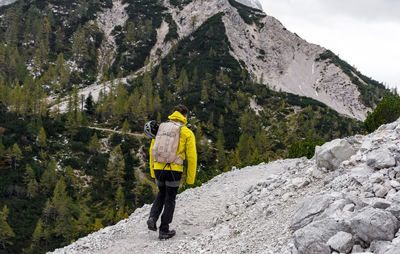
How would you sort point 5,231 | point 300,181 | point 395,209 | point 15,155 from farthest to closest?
1. point 15,155
2. point 5,231
3. point 300,181
4. point 395,209

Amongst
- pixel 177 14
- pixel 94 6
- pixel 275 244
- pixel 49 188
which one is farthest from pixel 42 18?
pixel 275 244

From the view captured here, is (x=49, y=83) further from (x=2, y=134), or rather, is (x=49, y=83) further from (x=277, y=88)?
(x=277, y=88)

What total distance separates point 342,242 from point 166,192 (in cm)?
413

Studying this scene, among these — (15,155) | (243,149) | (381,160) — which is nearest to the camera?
(381,160)

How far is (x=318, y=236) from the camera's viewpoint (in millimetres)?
3768

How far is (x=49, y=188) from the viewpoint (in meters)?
54.2

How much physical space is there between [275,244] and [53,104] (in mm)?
95209

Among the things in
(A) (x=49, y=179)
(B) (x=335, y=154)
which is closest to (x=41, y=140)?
(A) (x=49, y=179)

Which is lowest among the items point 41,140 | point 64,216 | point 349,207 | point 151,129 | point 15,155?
point 64,216

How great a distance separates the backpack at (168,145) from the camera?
647 centimetres

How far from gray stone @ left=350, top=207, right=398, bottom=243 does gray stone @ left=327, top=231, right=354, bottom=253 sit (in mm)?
143

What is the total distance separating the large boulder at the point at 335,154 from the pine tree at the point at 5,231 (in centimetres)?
4690

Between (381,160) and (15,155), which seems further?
(15,155)

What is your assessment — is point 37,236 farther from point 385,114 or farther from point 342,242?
point 342,242
